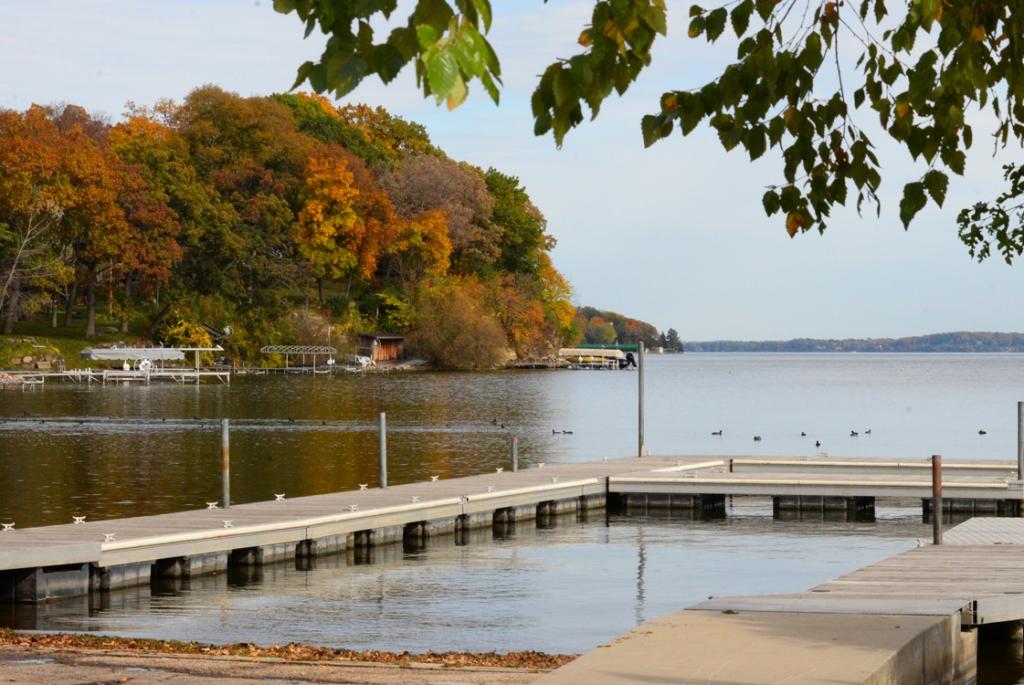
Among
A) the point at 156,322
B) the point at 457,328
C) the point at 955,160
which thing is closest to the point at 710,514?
the point at 955,160

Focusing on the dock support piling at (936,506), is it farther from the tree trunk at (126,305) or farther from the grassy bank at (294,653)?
the tree trunk at (126,305)

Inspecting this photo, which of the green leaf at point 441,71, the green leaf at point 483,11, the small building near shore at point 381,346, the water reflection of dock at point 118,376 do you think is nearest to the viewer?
the green leaf at point 441,71

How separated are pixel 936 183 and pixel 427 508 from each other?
1557cm

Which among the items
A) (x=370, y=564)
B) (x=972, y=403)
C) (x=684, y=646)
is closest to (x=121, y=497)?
(x=370, y=564)

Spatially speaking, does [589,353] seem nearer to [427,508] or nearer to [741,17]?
[427,508]

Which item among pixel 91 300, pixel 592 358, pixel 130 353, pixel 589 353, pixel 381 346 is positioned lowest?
pixel 130 353

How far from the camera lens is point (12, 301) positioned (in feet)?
250

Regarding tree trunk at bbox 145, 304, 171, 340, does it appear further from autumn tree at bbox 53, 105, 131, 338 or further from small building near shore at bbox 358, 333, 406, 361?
small building near shore at bbox 358, 333, 406, 361

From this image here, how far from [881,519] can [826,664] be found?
1872 cm

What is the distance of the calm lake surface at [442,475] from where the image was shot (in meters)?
15.3

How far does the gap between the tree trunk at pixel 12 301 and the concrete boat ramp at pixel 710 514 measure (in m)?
54.6

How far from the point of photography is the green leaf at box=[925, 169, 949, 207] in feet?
19.9

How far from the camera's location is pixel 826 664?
23.5 ft

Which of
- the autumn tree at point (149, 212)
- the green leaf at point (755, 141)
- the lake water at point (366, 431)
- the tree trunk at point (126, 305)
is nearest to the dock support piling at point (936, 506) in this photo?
the green leaf at point (755, 141)
